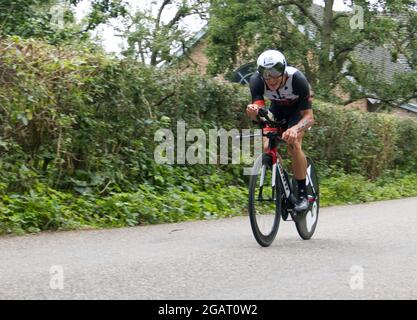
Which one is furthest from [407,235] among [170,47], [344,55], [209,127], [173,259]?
[170,47]

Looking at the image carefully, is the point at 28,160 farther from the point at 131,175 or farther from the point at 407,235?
the point at 407,235

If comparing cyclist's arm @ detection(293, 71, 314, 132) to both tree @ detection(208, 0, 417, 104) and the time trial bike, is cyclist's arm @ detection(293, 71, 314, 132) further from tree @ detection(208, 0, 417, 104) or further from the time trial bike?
tree @ detection(208, 0, 417, 104)

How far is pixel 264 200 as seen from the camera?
7266 millimetres

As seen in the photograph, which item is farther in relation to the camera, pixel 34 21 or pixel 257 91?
pixel 34 21

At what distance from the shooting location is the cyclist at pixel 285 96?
707 cm

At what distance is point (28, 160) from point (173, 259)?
3687 mm

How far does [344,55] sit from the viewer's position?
2478cm

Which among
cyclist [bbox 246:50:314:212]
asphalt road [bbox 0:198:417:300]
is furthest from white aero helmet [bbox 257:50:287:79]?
asphalt road [bbox 0:198:417:300]

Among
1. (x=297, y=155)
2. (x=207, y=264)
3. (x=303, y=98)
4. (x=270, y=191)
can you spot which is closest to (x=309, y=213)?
(x=297, y=155)

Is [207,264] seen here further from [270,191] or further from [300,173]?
[300,173]

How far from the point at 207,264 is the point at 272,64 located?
6.65ft

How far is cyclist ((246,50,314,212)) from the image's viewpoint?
7070 mm

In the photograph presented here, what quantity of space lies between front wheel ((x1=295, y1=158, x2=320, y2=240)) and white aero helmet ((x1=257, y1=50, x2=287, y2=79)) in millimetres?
1467

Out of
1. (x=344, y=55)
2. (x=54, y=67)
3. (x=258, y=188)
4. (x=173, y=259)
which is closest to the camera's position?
(x=173, y=259)
